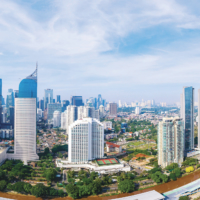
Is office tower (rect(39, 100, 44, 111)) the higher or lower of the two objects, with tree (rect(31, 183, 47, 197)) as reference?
higher

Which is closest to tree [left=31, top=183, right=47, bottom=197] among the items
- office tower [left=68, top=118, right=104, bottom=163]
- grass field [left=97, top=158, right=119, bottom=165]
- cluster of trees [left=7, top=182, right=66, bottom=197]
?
cluster of trees [left=7, top=182, right=66, bottom=197]

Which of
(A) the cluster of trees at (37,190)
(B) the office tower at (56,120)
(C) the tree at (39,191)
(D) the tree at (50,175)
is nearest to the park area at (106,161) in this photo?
(D) the tree at (50,175)

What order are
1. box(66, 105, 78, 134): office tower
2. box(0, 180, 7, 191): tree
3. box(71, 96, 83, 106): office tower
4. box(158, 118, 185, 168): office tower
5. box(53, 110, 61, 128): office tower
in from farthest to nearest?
box(71, 96, 83, 106): office tower, box(53, 110, 61, 128): office tower, box(66, 105, 78, 134): office tower, box(158, 118, 185, 168): office tower, box(0, 180, 7, 191): tree

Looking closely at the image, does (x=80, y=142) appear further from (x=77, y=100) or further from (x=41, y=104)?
(x=41, y=104)

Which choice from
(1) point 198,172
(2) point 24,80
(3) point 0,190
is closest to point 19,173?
(3) point 0,190

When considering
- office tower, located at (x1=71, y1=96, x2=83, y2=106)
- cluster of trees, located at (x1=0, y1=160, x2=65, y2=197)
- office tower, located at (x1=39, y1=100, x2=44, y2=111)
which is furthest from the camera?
office tower, located at (x1=39, y1=100, x2=44, y2=111)

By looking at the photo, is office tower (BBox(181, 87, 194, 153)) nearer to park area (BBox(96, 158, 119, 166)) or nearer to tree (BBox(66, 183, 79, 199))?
park area (BBox(96, 158, 119, 166))
